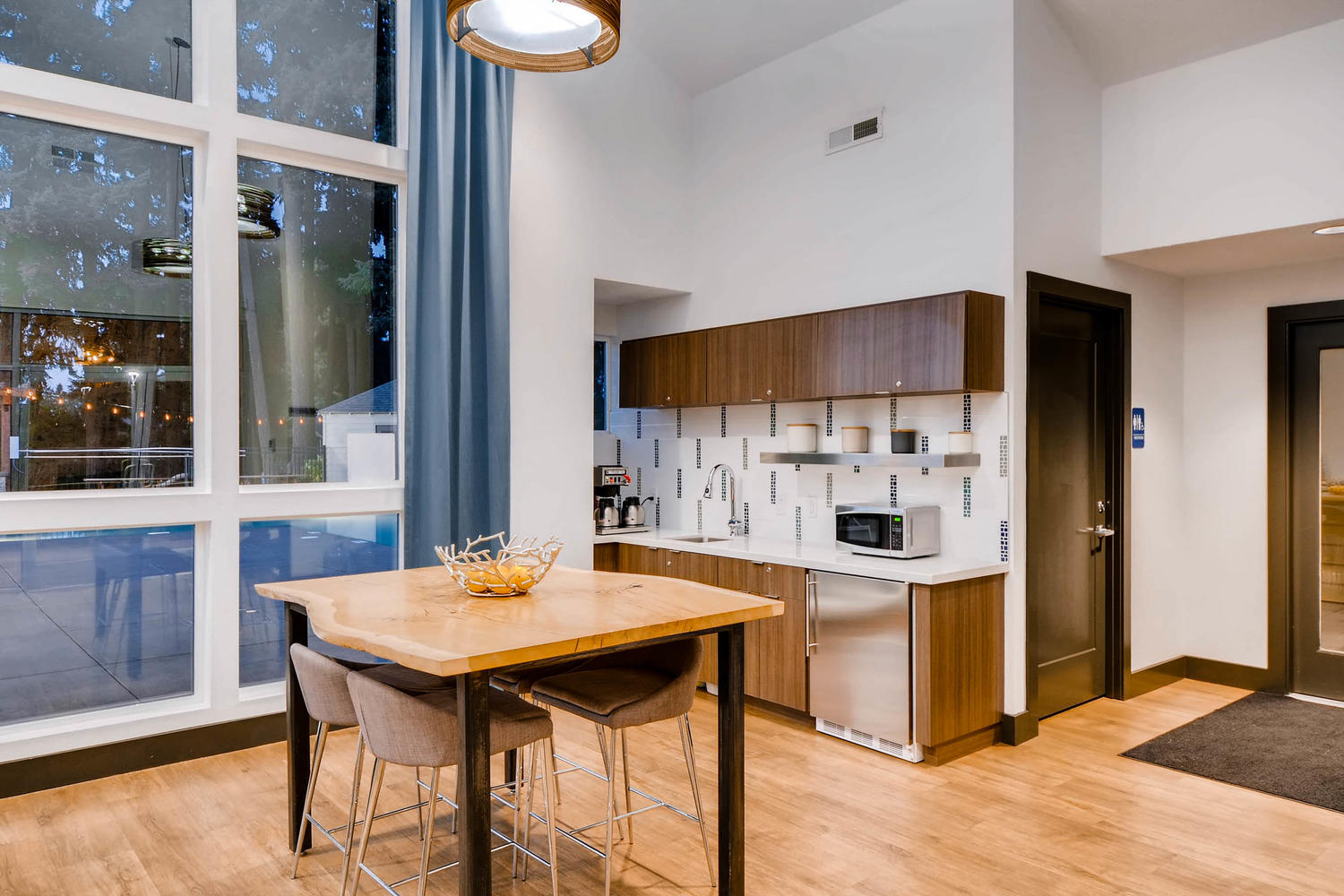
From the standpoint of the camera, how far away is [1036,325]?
4.24 m

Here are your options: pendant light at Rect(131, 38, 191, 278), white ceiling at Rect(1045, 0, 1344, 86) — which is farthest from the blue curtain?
white ceiling at Rect(1045, 0, 1344, 86)

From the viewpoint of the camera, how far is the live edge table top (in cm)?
206

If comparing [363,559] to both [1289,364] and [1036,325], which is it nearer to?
[1036,325]

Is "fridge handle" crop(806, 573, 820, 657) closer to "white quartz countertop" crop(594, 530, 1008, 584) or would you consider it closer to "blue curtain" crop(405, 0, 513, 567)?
"white quartz countertop" crop(594, 530, 1008, 584)

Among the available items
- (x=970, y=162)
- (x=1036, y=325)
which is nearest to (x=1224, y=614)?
(x=1036, y=325)

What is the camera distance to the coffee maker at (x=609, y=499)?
5.58 meters

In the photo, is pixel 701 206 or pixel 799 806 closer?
pixel 799 806

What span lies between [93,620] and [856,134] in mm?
4297

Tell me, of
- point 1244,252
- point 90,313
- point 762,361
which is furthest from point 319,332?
point 1244,252

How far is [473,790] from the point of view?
6.80 ft

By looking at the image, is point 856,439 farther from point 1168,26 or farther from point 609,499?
point 1168,26

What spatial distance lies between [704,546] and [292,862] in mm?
2495

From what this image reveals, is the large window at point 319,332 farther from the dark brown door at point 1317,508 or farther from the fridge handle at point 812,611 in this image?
the dark brown door at point 1317,508

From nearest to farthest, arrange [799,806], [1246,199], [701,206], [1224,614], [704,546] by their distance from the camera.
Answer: [799,806]
[1246,199]
[704,546]
[1224,614]
[701,206]
